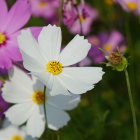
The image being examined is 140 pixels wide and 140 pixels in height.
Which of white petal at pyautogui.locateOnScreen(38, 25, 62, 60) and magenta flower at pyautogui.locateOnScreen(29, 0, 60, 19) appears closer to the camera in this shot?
white petal at pyautogui.locateOnScreen(38, 25, 62, 60)

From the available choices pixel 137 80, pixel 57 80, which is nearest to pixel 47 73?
pixel 57 80

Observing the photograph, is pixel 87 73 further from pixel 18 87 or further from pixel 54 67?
pixel 18 87

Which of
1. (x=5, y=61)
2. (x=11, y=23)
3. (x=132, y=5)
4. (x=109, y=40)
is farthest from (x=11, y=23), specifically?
(x=132, y=5)

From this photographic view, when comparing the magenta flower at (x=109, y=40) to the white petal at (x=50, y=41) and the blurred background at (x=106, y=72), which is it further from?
the white petal at (x=50, y=41)

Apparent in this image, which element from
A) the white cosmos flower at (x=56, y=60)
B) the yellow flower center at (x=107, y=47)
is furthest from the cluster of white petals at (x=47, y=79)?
the yellow flower center at (x=107, y=47)

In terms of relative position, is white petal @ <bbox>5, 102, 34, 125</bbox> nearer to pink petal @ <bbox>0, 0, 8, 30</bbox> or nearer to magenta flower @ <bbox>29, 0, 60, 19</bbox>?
pink petal @ <bbox>0, 0, 8, 30</bbox>

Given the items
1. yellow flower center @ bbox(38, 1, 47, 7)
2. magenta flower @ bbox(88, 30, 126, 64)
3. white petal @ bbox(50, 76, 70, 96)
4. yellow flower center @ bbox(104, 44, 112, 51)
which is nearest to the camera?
white petal @ bbox(50, 76, 70, 96)

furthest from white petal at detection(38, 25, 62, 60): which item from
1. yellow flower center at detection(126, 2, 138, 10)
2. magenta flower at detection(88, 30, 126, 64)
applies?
A: yellow flower center at detection(126, 2, 138, 10)
